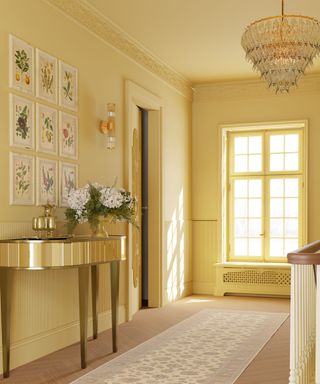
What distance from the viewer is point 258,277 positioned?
8.26 meters

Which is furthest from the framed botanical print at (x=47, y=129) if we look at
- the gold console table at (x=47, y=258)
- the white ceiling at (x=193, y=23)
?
A: the white ceiling at (x=193, y=23)

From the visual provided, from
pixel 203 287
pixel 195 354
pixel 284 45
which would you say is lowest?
pixel 203 287

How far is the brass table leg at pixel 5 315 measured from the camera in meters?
4.13

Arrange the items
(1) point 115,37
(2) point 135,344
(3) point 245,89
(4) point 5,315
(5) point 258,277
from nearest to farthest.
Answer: (4) point 5,315 → (2) point 135,344 → (1) point 115,37 → (5) point 258,277 → (3) point 245,89

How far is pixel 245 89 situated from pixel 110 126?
3320 millimetres

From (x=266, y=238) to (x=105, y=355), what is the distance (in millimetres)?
4277

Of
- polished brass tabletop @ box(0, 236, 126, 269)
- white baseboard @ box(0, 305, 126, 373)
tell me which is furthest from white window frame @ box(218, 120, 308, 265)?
polished brass tabletop @ box(0, 236, 126, 269)

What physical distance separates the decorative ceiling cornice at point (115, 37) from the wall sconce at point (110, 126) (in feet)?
2.53

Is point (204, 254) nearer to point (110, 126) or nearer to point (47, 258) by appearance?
point (110, 126)

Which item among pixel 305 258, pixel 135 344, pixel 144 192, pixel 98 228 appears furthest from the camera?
pixel 144 192

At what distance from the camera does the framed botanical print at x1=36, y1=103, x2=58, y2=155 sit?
188 inches

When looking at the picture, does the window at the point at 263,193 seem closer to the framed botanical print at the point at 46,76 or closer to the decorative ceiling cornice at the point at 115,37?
the decorative ceiling cornice at the point at 115,37

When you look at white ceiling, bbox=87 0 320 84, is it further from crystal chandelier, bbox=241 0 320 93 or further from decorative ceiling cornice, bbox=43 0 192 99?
crystal chandelier, bbox=241 0 320 93

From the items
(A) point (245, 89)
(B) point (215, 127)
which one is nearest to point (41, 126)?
(B) point (215, 127)
